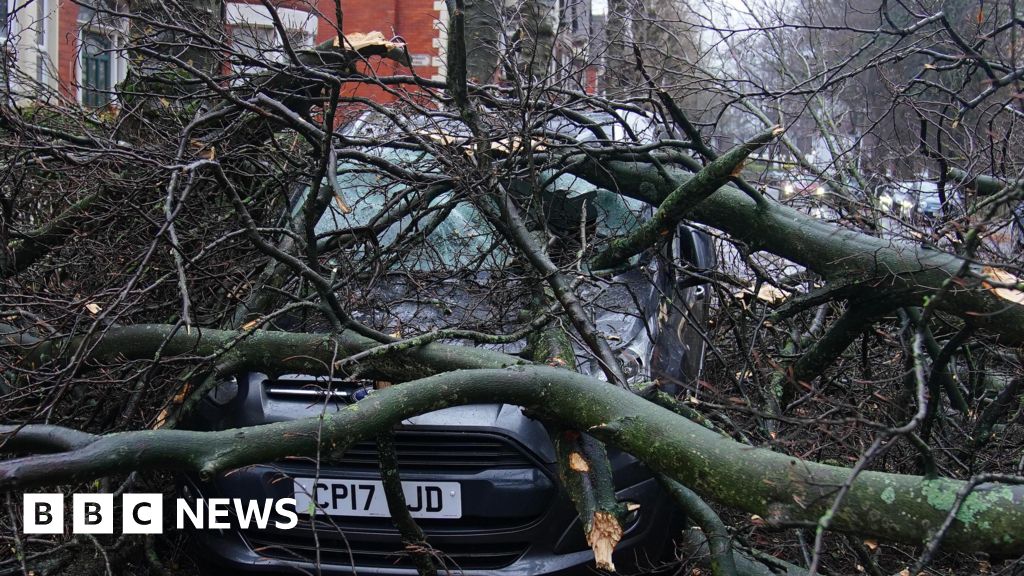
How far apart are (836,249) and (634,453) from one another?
133 centimetres

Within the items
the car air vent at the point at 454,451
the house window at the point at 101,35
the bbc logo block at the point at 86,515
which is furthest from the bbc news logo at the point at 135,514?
the house window at the point at 101,35

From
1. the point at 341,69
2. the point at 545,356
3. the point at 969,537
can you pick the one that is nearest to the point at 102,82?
the point at 341,69

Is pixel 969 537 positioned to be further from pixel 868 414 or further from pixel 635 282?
pixel 635 282

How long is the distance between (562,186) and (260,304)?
1582 mm

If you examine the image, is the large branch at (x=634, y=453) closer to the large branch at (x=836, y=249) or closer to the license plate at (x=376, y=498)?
the license plate at (x=376, y=498)

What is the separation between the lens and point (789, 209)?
3561mm

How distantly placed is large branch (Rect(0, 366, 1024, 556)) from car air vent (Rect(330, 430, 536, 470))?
1.28ft

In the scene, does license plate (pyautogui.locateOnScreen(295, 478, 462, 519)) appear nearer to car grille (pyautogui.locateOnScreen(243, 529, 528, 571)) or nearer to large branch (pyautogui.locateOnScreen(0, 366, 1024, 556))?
car grille (pyautogui.locateOnScreen(243, 529, 528, 571))

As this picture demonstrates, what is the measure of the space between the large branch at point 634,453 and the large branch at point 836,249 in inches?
34.6

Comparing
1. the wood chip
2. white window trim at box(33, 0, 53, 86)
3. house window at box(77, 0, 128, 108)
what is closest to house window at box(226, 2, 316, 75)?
house window at box(77, 0, 128, 108)

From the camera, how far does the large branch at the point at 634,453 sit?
203 centimetres

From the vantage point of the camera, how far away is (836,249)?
3311mm

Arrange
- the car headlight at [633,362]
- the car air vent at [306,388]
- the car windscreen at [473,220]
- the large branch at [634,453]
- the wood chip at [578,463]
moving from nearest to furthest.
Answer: the large branch at [634,453] < the wood chip at [578,463] < the car air vent at [306,388] < the car headlight at [633,362] < the car windscreen at [473,220]

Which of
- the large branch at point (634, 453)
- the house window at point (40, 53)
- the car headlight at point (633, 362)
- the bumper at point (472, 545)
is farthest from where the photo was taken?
the house window at point (40, 53)
